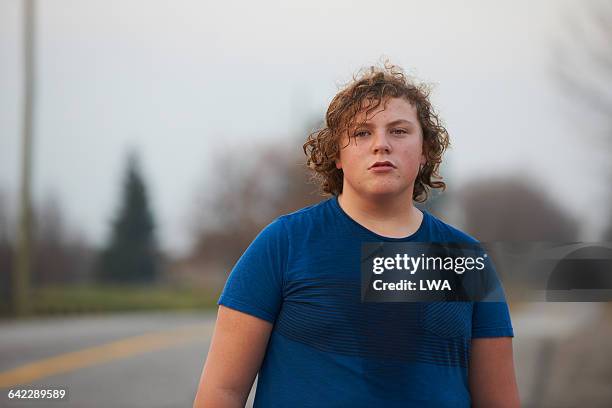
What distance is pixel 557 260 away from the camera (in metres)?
2.00

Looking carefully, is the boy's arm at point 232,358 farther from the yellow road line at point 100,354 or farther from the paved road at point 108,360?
the yellow road line at point 100,354

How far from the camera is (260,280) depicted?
1.49m

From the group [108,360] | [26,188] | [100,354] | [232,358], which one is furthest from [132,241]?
[232,358]

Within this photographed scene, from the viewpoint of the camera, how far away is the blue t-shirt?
1.48m

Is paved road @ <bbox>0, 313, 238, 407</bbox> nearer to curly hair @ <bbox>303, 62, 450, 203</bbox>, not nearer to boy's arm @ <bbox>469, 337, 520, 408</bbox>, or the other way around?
curly hair @ <bbox>303, 62, 450, 203</bbox>

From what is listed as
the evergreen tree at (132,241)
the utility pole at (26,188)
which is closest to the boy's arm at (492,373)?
the utility pole at (26,188)

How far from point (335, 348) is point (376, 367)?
0.09 m

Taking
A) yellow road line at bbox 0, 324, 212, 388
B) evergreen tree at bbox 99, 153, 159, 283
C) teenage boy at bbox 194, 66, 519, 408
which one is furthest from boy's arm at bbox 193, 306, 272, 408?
evergreen tree at bbox 99, 153, 159, 283

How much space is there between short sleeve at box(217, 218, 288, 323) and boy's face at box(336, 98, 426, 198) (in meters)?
0.21

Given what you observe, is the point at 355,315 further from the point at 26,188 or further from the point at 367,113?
the point at 26,188

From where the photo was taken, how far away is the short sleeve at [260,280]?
58.5 inches

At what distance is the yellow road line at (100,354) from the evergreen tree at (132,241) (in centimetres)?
1057

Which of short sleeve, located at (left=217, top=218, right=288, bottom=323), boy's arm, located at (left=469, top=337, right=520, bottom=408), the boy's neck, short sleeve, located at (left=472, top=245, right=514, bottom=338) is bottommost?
boy's arm, located at (left=469, top=337, right=520, bottom=408)

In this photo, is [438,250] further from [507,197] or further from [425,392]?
[507,197]
